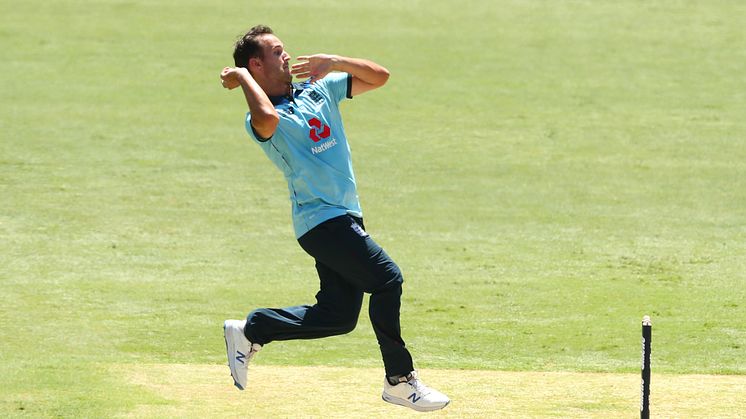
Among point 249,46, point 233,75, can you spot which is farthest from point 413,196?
point 233,75

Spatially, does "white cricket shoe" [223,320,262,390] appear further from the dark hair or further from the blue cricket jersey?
the dark hair

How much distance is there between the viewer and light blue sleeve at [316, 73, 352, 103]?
8.41 metres

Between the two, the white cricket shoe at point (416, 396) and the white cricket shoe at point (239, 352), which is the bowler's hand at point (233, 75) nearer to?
the white cricket shoe at point (239, 352)

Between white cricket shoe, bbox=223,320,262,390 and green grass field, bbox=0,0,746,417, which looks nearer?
white cricket shoe, bbox=223,320,262,390

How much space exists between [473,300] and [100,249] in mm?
4384

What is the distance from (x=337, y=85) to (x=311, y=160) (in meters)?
0.73

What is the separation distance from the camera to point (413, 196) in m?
16.2

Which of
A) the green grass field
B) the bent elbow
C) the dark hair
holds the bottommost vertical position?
the green grass field

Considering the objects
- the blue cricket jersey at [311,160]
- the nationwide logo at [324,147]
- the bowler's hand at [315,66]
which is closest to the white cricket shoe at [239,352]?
the blue cricket jersey at [311,160]

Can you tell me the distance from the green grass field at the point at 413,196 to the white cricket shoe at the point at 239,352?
0.41 m

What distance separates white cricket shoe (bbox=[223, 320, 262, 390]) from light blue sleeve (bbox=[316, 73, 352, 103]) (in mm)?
1679

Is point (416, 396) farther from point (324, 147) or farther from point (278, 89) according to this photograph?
point (278, 89)

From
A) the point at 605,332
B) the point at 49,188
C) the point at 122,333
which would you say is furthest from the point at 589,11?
the point at 122,333

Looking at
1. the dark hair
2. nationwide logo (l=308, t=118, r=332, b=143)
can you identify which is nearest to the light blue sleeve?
nationwide logo (l=308, t=118, r=332, b=143)
